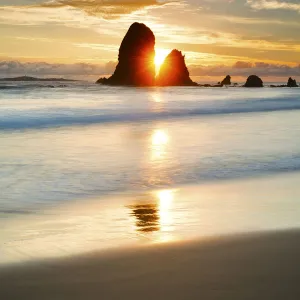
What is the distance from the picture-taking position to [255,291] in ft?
13.7

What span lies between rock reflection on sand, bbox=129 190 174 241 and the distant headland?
136321 millimetres

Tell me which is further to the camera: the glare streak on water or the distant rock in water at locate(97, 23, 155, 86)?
the distant rock in water at locate(97, 23, 155, 86)

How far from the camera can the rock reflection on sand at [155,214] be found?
634 cm

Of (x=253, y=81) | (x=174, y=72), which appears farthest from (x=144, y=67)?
(x=253, y=81)

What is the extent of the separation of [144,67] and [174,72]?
44.2ft

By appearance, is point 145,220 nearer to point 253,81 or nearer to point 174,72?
→ point 253,81

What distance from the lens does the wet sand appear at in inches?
165

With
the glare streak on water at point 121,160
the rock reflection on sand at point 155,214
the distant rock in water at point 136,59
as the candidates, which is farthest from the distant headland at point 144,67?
the rock reflection on sand at point 155,214

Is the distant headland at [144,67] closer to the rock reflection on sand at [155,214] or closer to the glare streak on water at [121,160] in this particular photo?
the glare streak on water at [121,160]

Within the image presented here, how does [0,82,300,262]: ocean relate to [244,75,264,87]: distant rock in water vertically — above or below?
below

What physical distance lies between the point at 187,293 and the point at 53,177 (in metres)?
7.02

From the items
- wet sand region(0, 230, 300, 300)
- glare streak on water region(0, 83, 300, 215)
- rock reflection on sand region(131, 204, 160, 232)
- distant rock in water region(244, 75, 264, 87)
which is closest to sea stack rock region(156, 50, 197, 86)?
distant rock in water region(244, 75, 264, 87)

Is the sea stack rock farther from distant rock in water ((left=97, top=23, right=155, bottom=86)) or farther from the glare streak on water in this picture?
the glare streak on water

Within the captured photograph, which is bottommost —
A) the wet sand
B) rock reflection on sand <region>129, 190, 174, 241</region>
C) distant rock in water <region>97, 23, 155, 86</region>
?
rock reflection on sand <region>129, 190, 174, 241</region>
